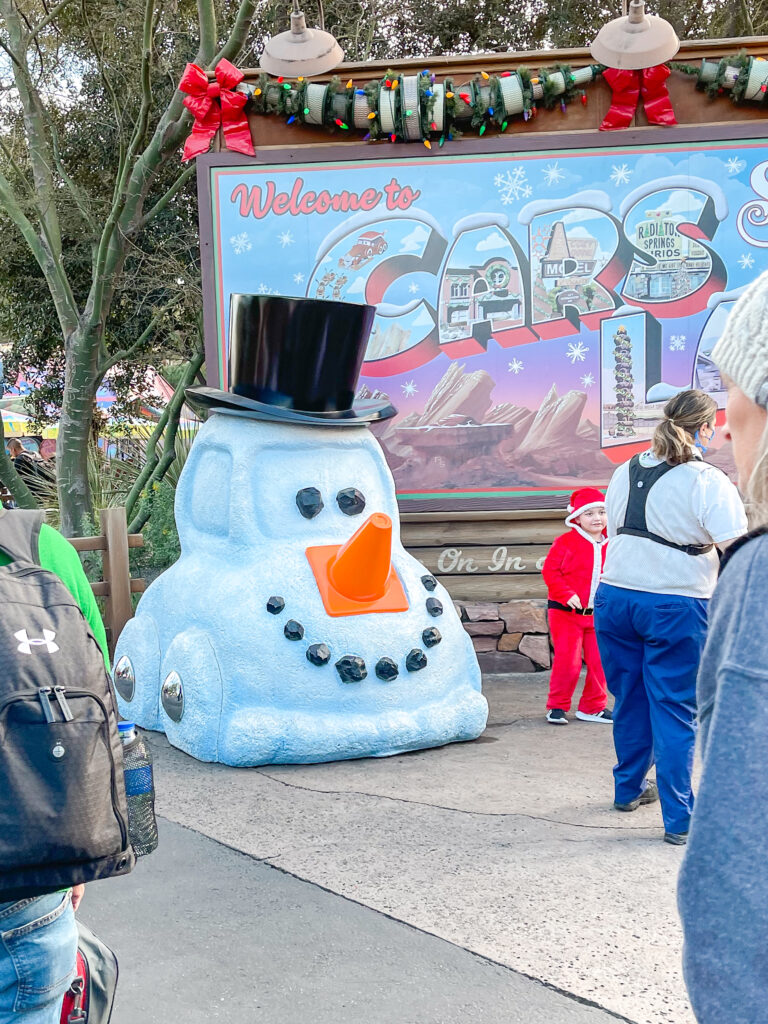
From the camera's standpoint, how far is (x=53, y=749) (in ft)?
6.19

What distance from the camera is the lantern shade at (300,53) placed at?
7988 millimetres

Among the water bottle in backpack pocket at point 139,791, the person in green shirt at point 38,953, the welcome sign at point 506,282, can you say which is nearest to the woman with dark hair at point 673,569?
the water bottle in backpack pocket at point 139,791

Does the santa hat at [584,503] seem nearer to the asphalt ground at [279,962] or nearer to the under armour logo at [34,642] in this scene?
the asphalt ground at [279,962]

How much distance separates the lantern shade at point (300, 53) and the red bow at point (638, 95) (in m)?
2.01

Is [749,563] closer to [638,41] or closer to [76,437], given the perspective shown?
[638,41]

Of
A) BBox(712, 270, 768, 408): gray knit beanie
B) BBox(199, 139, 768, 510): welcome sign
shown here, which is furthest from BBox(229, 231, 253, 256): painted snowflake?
BBox(712, 270, 768, 408): gray knit beanie

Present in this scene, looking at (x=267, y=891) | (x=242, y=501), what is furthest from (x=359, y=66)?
(x=267, y=891)

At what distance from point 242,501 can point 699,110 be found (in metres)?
4.80

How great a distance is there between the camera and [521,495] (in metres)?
8.37

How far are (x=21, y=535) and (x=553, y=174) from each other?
22.9ft

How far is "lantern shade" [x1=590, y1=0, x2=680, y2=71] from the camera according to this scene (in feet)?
25.5

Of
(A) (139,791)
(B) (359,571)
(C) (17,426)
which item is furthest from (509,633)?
(C) (17,426)

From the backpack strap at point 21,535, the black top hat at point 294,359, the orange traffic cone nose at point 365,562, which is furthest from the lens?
the black top hat at point 294,359

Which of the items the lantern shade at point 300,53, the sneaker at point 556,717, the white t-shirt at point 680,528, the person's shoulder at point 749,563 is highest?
the lantern shade at point 300,53
